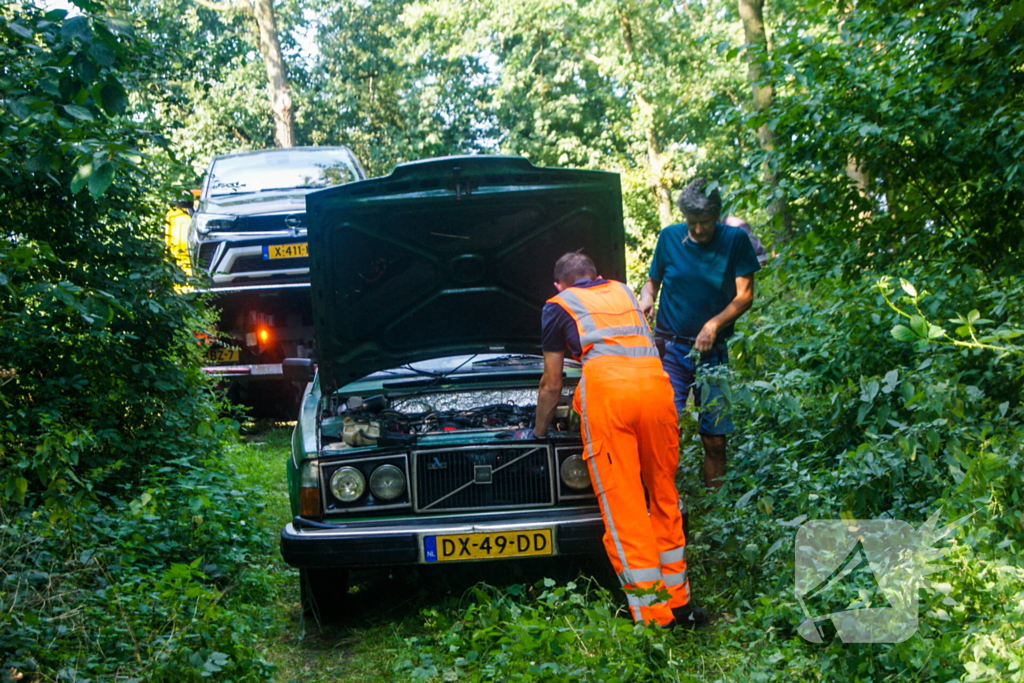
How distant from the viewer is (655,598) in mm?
4051

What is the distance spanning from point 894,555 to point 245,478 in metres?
4.82

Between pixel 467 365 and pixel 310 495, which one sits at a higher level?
pixel 467 365

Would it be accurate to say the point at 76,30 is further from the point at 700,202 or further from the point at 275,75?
the point at 275,75

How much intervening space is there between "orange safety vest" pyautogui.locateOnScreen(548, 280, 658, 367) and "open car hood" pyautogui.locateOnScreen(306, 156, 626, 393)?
41.1 inches

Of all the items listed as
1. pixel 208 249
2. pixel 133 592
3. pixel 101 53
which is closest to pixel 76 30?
pixel 101 53

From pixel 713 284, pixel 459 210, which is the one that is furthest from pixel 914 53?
pixel 459 210

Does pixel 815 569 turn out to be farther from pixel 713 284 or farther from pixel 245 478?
pixel 245 478

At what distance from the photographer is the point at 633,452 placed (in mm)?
4215

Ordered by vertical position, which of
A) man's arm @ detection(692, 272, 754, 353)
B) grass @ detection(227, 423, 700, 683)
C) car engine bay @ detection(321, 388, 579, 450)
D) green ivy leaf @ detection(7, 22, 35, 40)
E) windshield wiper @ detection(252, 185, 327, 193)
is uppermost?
green ivy leaf @ detection(7, 22, 35, 40)

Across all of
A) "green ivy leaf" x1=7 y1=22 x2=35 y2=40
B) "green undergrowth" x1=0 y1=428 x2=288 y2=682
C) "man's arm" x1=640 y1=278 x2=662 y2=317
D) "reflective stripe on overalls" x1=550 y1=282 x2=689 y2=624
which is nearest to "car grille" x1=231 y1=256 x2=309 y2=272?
"green undergrowth" x1=0 y1=428 x2=288 y2=682

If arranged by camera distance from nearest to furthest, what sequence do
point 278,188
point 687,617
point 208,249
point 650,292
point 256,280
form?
point 687,617 < point 650,292 < point 256,280 < point 208,249 < point 278,188

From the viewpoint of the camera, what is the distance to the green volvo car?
4.27m

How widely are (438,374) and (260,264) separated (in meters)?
4.67

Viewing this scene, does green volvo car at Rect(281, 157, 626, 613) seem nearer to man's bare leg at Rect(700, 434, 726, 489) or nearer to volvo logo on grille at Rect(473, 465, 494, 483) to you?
volvo logo on grille at Rect(473, 465, 494, 483)
